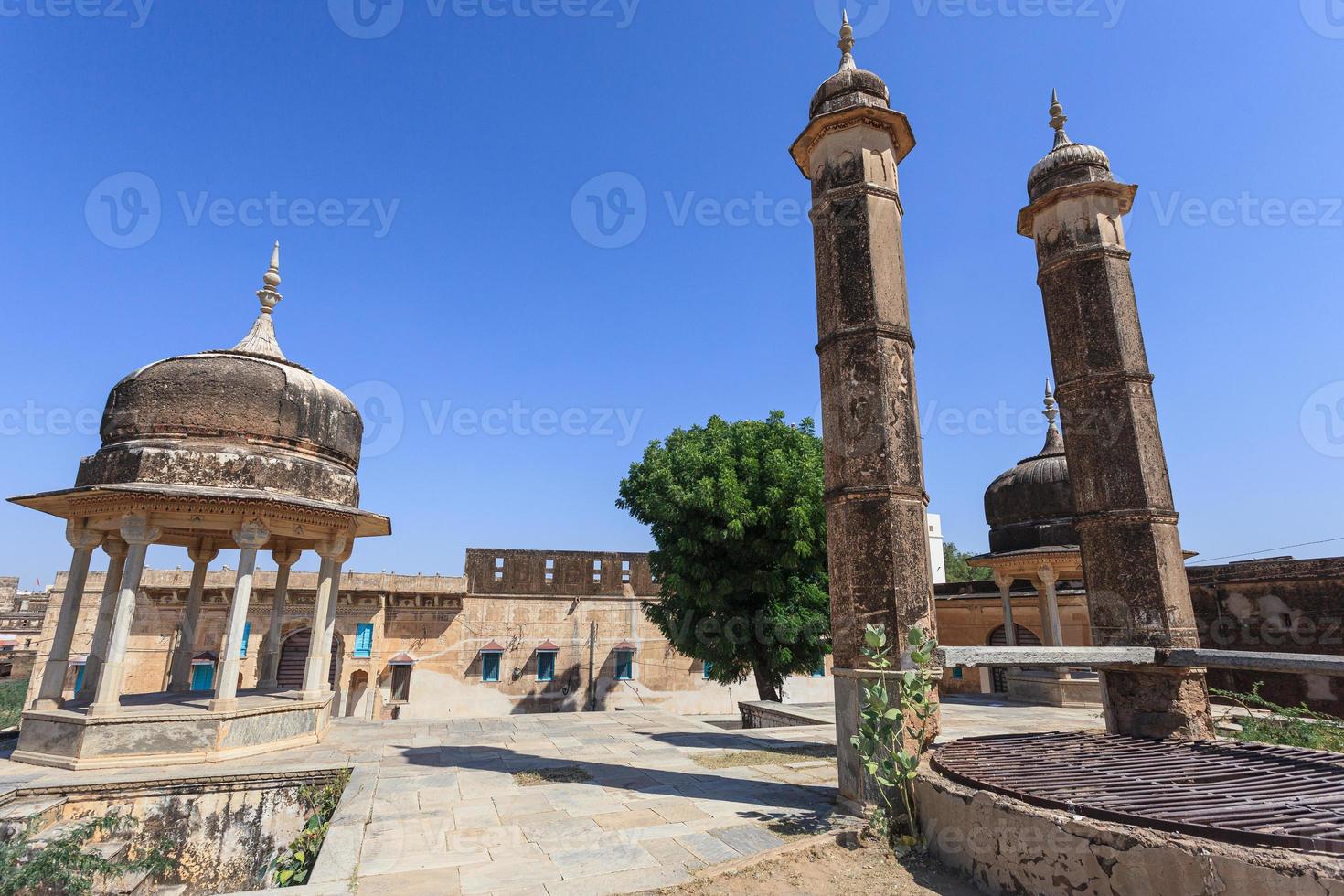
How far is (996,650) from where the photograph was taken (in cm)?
516

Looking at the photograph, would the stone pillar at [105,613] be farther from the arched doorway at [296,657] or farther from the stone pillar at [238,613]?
the arched doorway at [296,657]

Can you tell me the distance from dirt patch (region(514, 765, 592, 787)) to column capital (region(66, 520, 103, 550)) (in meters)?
8.03

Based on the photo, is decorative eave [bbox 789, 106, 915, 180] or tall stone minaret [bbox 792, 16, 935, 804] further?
decorative eave [bbox 789, 106, 915, 180]

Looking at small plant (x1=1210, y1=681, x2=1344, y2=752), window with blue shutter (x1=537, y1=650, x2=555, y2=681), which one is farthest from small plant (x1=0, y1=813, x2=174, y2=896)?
window with blue shutter (x1=537, y1=650, x2=555, y2=681)

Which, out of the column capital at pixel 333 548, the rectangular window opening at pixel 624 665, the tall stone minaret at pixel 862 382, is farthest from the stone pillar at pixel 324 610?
the rectangular window opening at pixel 624 665

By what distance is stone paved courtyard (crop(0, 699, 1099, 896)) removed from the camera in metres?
4.68

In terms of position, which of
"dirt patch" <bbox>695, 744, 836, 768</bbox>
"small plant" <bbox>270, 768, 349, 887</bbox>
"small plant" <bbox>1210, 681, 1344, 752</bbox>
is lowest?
"small plant" <bbox>270, 768, 349, 887</bbox>

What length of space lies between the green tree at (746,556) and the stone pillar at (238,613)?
278 inches

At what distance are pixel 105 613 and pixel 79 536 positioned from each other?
1.29m

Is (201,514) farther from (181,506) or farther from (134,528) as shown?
(134,528)

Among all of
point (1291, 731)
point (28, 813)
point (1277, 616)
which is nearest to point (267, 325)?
point (28, 813)

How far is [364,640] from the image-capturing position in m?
23.4

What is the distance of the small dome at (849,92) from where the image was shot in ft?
22.9

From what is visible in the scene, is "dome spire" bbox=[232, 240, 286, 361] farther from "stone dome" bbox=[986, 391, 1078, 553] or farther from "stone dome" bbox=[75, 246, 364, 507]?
"stone dome" bbox=[986, 391, 1078, 553]
